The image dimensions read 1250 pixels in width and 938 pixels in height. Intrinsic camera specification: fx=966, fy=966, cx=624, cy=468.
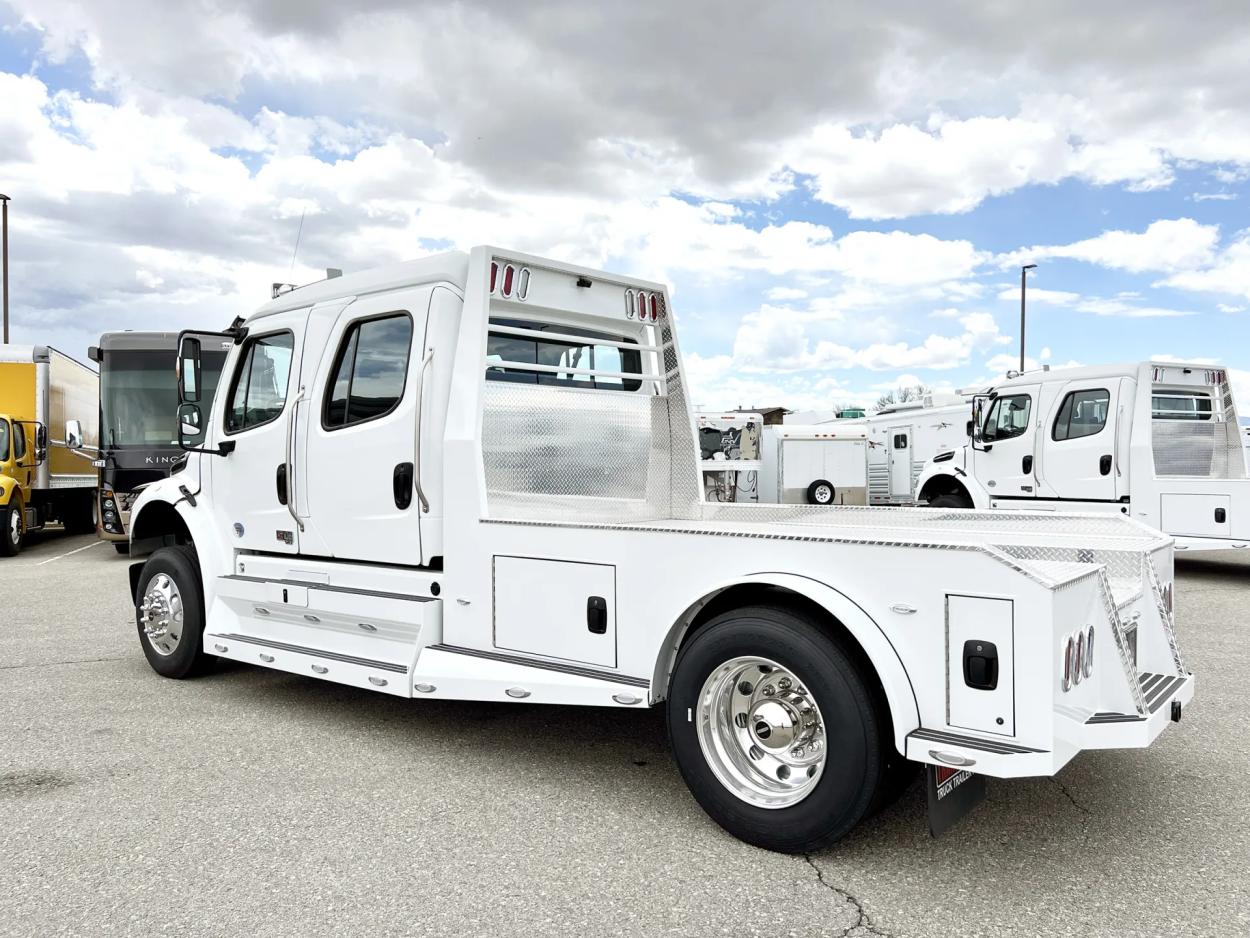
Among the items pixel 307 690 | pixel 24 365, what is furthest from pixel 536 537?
pixel 24 365

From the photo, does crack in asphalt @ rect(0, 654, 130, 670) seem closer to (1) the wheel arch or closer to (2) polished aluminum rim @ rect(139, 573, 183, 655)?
(2) polished aluminum rim @ rect(139, 573, 183, 655)

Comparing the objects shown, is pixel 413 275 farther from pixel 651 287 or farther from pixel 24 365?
pixel 24 365

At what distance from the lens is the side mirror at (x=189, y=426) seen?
20.4 feet

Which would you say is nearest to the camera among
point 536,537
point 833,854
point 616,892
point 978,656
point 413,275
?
point 978,656

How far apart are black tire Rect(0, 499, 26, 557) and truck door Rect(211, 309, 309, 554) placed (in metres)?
11.3

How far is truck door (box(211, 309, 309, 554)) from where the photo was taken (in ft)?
18.8

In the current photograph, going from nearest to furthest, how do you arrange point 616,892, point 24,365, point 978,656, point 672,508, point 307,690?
point 978,656 → point 616,892 → point 672,508 → point 307,690 → point 24,365

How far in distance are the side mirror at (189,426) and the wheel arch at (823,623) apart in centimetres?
386

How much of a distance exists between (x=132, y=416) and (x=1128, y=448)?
13.9 metres

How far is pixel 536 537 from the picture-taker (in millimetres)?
4320

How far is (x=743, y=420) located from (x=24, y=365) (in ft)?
45.2

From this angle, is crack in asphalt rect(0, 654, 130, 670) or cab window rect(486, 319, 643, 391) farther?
crack in asphalt rect(0, 654, 130, 670)

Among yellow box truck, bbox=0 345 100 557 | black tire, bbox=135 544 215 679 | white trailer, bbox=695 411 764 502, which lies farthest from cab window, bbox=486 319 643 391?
white trailer, bbox=695 411 764 502

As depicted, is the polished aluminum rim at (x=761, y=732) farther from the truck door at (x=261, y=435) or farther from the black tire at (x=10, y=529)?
the black tire at (x=10, y=529)
